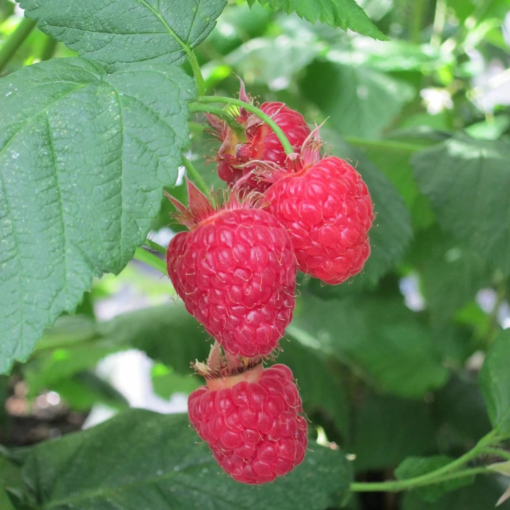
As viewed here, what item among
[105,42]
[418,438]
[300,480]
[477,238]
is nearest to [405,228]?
[477,238]

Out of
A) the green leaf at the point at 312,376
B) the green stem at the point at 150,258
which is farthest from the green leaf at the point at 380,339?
the green stem at the point at 150,258

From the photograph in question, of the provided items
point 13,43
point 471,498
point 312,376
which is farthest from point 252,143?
point 471,498

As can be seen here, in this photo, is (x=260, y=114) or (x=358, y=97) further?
(x=358, y=97)

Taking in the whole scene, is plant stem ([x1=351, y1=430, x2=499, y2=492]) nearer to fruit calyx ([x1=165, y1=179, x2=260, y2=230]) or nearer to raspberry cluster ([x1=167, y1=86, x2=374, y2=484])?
raspberry cluster ([x1=167, y1=86, x2=374, y2=484])

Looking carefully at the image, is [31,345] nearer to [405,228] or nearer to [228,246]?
[228,246]

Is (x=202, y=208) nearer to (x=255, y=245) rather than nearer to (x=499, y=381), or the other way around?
(x=255, y=245)

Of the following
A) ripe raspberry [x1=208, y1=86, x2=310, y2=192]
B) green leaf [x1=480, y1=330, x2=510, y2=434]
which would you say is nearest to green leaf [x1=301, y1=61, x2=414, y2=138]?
green leaf [x1=480, y1=330, x2=510, y2=434]

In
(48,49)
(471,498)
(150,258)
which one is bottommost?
(471,498)
